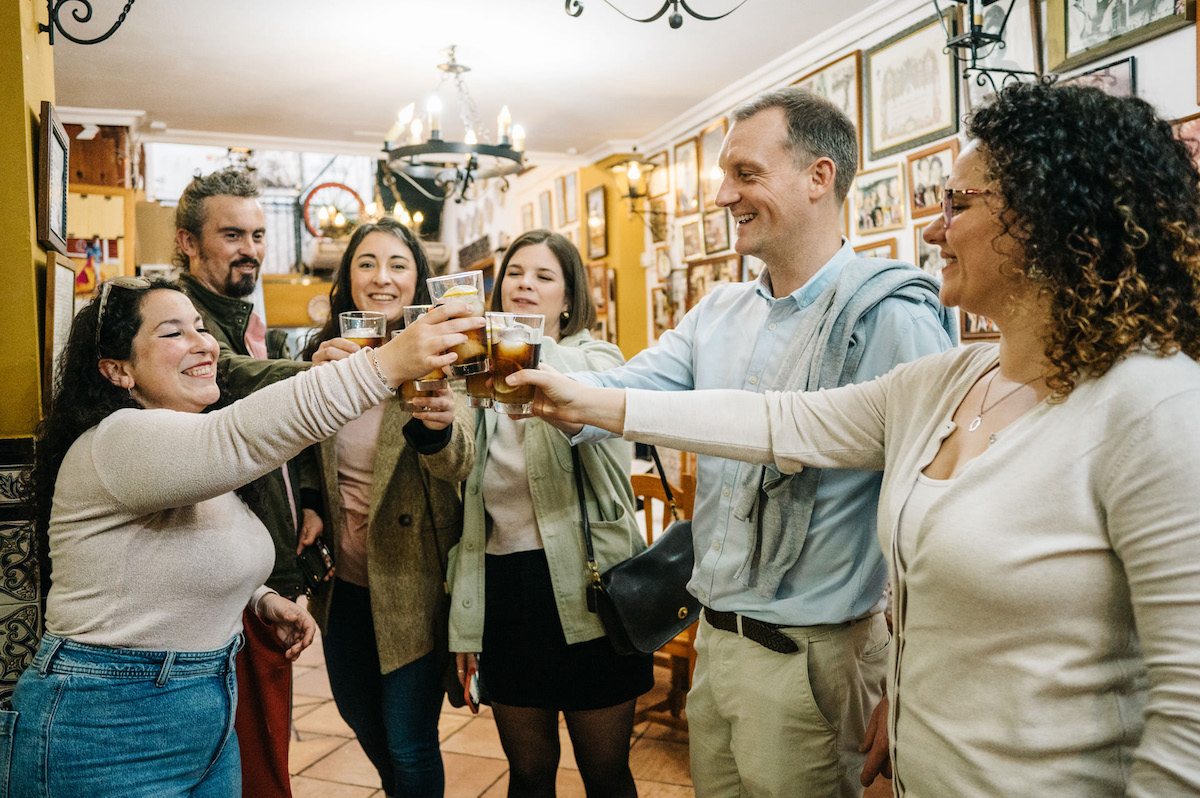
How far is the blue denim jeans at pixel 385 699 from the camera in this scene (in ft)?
6.71

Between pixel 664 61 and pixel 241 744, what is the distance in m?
4.42

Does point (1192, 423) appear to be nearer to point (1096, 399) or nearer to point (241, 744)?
point (1096, 399)

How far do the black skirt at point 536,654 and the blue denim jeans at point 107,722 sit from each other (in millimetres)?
668

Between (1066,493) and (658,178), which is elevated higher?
(658,178)

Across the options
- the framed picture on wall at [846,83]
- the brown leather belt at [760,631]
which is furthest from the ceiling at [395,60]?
the brown leather belt at [760,631]

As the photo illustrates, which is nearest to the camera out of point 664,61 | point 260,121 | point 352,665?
point 352,665

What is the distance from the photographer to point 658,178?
6812 millimetres

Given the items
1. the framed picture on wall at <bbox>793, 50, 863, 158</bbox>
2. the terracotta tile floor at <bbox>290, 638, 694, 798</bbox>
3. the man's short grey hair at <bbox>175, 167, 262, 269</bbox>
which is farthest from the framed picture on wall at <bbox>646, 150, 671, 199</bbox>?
the man's short grey hair at <bbox>175, 167, 262, 269</bbox>

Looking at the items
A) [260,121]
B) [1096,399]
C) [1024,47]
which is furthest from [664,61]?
[1096,399]

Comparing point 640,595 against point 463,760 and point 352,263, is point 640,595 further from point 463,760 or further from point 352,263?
point 463,760

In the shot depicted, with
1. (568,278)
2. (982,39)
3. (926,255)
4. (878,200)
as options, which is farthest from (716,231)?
(568,278)

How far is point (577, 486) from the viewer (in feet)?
6.52

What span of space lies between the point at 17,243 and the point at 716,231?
464 centimetres

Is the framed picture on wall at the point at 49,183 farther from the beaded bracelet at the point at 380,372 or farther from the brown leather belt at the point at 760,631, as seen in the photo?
the brown leather belt at the point at 760,631
